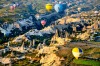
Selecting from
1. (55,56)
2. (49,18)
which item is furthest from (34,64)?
(49,18)

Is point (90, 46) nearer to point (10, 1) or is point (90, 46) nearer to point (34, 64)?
point (34, 64)

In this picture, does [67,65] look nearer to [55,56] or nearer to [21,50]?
[55,56]

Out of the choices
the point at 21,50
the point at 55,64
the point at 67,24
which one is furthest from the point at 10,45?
the point at 67,24

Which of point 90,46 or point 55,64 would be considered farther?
point 90,46

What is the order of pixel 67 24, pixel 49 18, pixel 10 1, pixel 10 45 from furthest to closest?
pixel 10 1, pixel 49 18, pixel 67 24, pixel 10 45

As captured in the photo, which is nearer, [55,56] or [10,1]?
[55,56]

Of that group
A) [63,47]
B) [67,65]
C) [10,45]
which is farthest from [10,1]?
[67,65]

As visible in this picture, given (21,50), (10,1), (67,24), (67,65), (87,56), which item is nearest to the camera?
(67,65)

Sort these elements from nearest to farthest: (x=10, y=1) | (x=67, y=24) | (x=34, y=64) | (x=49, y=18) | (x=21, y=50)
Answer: (x=34, y=64) < (x=21, y=50) < (x=67, y=24) < (x=49, y=18) < (x=10, y=1)

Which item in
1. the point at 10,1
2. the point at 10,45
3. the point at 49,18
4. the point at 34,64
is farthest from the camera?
the point at 10,1
